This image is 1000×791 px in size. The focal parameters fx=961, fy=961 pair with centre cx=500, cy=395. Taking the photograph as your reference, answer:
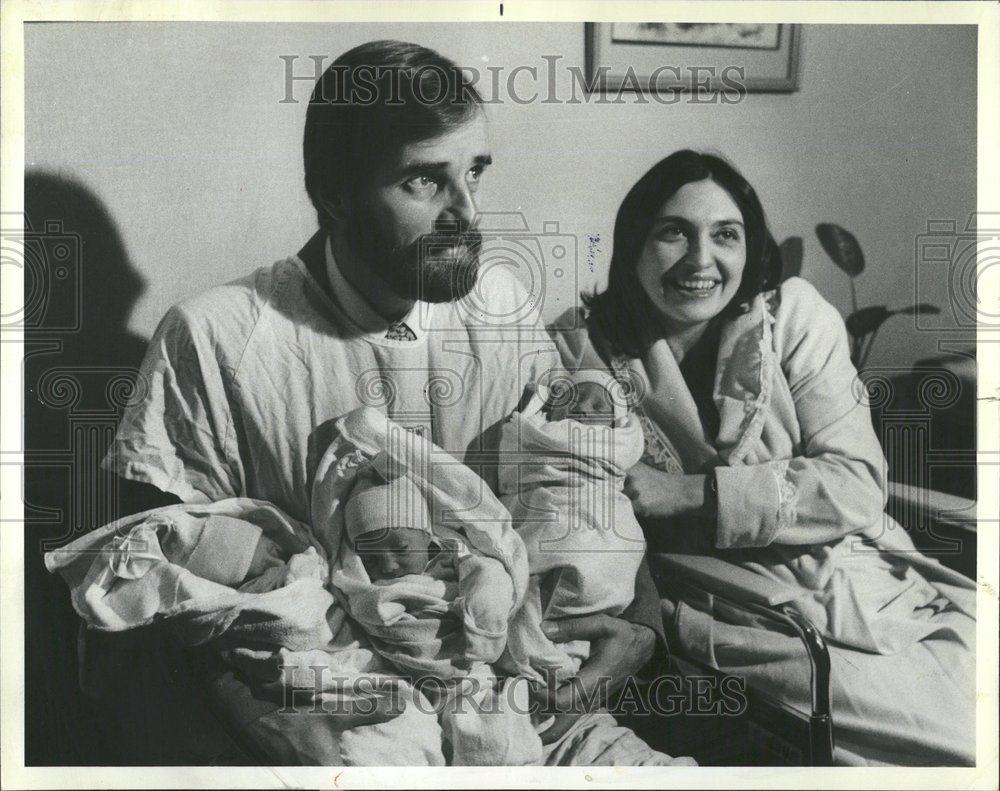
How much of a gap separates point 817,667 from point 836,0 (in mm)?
1884

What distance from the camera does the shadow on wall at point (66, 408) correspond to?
2.72 metres

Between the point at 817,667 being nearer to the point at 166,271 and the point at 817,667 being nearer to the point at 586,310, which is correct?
the point at 586,310

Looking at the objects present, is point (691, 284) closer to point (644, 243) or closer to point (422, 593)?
point (644, 243)

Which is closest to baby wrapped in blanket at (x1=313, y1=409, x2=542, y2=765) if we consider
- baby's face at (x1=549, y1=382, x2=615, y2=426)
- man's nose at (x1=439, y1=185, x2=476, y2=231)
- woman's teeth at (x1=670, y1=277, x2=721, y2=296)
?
baby's face at (x1=549, y1=382, x2=615, y2=426)

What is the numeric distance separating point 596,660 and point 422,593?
0.52 m

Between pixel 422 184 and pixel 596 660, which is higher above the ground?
pixel 422 184

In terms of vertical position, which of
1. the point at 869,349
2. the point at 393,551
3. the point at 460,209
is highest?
the point at 460,209

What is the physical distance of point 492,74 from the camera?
8.89 ft

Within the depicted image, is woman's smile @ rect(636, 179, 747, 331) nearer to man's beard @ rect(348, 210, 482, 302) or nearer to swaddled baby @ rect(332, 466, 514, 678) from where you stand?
man's beard @ rect(348, 210, 482, 302)
